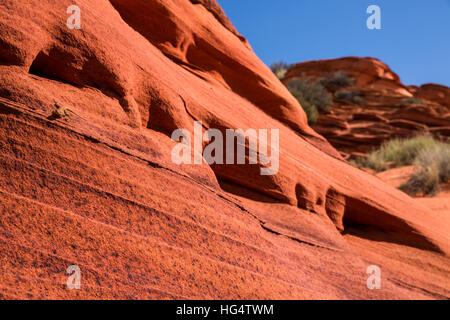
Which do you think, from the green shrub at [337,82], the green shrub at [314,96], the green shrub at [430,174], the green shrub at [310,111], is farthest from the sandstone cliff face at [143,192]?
the green shrub at [337,82]

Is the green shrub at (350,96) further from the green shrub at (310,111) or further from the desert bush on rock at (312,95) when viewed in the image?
the green shrub at (310,111)

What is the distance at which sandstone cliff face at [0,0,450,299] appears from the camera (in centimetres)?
201

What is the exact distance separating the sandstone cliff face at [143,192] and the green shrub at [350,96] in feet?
56.4

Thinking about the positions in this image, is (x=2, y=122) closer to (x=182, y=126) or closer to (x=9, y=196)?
(x=9, y=196)

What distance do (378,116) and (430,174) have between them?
8.19m

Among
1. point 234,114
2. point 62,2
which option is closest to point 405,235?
point 234,114

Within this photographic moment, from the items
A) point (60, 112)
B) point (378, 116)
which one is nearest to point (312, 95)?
point (378, 116)

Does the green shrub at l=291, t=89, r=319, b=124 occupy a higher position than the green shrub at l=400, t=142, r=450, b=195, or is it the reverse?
the green shrub at l=291, t=89, r=319, b=124

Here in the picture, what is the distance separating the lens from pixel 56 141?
2223 millimetres

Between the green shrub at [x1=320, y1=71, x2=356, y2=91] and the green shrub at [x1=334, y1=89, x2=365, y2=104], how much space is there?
168 cm

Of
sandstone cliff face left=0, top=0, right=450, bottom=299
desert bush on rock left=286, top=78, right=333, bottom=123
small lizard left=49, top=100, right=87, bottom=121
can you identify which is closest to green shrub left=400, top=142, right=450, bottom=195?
sandstone cliff face left=0, top=0, right=450, bottom=299

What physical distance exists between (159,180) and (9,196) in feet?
3.08

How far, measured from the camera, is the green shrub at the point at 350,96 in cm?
2031

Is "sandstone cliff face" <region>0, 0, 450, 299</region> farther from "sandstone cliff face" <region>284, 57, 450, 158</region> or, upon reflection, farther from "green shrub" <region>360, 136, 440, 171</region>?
"sandstone cliff face" <region>284, 57, 450, 158</region>
